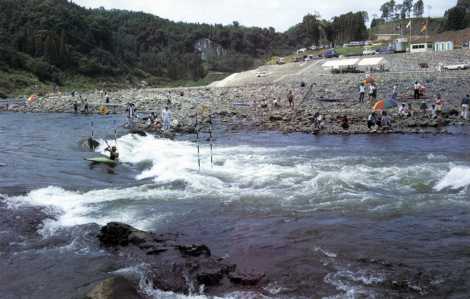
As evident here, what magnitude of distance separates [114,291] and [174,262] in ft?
7.97

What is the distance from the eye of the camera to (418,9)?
170 m

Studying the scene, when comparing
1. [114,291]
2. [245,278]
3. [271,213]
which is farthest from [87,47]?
[114,291]

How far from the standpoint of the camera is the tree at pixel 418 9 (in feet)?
547

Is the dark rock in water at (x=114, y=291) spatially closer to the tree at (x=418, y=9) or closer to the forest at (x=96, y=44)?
the forest at (x=96, y=44)

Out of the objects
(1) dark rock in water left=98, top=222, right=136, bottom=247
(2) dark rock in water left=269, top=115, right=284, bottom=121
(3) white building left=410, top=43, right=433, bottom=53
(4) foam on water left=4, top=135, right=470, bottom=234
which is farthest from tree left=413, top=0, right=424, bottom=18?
(1) dark rock in water left=98, top=222, right=136, bottom=247

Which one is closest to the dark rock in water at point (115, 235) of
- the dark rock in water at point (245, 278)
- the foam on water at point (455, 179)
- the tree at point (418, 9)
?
the dark rock in water at point (245, 278)

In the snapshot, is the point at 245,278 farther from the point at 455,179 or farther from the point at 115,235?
the point at 455,179

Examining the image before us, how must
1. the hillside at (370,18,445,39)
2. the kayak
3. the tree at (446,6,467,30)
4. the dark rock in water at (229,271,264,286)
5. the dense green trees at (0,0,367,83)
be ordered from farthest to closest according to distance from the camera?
1. the hillside at (370,18,445,39)
2. the dense green trees at (0,0,367,83)
3. the tree at (446,6,467,30)
4. the kayak
5. the dark rock in water at (229,271,264,286)

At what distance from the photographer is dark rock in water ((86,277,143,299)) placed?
30.6 ft

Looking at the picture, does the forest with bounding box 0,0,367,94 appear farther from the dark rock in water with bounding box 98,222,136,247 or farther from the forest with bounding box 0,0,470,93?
the dark rock in water with bounding box 98,222,136,247

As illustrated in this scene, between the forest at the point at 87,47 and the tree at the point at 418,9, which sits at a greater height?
the tree at the point at 418,9

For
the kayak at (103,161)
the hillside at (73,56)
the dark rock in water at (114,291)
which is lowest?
the dark rock in water at (114,291)

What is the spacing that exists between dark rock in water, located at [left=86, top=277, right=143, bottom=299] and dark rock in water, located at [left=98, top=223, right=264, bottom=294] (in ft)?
2.85

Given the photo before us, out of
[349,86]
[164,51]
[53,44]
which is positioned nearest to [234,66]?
[164,51]
